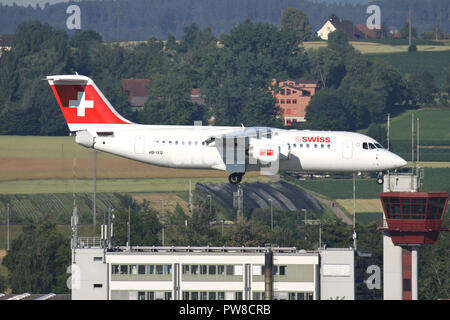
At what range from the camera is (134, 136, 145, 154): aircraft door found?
54.1 meters

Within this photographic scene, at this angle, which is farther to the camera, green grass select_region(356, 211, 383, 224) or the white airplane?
green grass select_region(356, 211, 383, 224)

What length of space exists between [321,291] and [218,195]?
51540 mm

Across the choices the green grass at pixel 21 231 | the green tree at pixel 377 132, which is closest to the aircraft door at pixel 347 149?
the green grass at pixel 21 231

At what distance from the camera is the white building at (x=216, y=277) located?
75.8 metres

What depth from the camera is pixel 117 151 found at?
55094 mm

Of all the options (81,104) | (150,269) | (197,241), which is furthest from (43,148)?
(81,104)

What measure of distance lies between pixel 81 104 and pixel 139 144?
4.98 metres

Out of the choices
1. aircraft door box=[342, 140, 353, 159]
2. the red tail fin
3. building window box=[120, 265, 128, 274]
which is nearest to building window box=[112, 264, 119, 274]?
building window box=[120, 265, 128, 274]

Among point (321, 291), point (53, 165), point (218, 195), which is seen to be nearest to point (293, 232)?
point (218, 195)

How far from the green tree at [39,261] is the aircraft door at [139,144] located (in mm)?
46846

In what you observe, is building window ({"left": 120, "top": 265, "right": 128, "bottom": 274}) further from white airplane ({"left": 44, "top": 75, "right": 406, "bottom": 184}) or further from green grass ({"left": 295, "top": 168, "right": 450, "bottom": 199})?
green grass ({"left": 295, "top": 168, "right": 450, "bottom": 199})

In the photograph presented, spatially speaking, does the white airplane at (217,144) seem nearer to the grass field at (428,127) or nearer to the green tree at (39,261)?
the green tree at (39,261)

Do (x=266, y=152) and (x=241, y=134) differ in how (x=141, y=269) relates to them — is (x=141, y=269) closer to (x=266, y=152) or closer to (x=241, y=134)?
(x=241, y=134)
